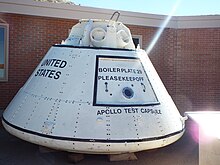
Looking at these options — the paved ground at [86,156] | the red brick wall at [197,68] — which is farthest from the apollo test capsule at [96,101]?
the red brick wall at [197,68]

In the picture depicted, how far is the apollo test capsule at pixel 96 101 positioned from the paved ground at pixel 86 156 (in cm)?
53

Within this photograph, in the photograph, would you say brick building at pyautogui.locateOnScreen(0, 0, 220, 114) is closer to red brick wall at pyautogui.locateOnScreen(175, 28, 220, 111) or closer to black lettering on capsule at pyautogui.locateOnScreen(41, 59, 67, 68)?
red brick wall at pyautogui.locateOnScreen(175, 28, 220, 111)

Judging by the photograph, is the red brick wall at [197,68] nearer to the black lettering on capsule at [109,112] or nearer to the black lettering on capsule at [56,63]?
the black lettering on capsule at [56,63]

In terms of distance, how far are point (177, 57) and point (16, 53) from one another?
5037mm

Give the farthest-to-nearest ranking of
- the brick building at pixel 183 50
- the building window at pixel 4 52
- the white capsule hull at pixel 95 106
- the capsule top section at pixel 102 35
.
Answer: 1. the brick building at pixel 183 50
2. the building window at pixel 4 52
3. the capsule top section at pixel 102 35
4. the white capsule hull at pixel 95 106

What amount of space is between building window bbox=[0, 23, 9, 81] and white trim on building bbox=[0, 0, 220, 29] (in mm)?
496

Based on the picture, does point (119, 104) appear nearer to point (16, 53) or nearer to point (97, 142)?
point (97, 142)

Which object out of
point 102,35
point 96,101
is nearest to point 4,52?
point 102,35

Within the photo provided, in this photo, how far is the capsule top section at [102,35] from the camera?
17.3 ft

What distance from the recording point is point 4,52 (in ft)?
25.9

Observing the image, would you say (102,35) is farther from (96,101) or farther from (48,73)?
(96,101)

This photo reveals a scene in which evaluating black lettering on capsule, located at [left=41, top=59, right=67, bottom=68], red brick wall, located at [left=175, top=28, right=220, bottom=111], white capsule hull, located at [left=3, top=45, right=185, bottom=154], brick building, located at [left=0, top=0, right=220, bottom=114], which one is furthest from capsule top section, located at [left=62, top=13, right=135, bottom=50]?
red brick wall, located at [left=175, top=28, right=220, bottom=111]

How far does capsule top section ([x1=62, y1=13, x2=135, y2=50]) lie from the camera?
17.3 ft

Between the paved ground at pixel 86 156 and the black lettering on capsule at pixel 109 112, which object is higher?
the black lettering on capsule at pixel 109 112
